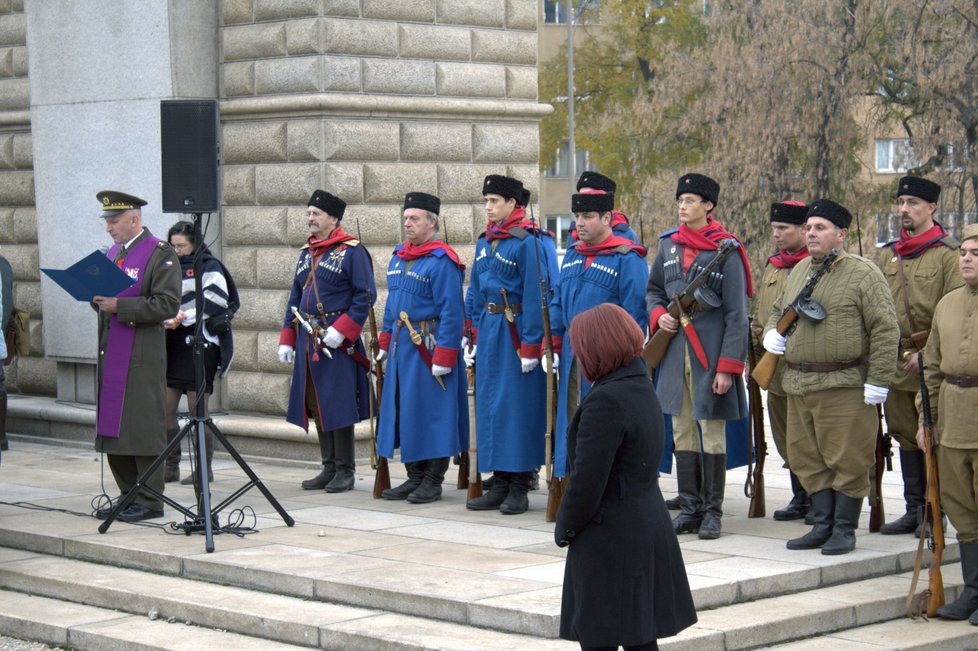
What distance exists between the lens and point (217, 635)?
303 inches

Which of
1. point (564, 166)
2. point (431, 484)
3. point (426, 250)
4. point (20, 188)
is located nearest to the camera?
point (426, 250)

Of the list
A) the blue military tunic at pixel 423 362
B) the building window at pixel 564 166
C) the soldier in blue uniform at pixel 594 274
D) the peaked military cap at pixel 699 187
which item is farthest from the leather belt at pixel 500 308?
the building window at pixel 564 166

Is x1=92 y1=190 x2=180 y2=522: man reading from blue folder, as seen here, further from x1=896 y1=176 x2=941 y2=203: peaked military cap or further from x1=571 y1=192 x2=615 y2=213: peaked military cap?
x1=896 y1=176 x2=941 y2=203: peaked military cap

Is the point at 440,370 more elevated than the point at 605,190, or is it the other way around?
the point at 605,190

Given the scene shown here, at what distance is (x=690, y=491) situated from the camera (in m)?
9.16

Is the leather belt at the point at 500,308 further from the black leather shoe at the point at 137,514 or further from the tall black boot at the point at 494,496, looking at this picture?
the black leather shoe at the point at 137,514

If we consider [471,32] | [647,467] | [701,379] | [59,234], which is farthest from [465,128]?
[647,467]

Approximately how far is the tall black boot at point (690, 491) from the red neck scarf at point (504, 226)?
1857 millimetres

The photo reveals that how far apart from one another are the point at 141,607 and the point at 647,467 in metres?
3.62

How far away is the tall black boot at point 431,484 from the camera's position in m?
10.5

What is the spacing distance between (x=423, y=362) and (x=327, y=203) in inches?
52.6

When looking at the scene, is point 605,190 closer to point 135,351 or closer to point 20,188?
point 135,351

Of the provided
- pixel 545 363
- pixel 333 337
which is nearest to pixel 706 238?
pixel 545 363

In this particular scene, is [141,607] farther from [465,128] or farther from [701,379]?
[465,128]
